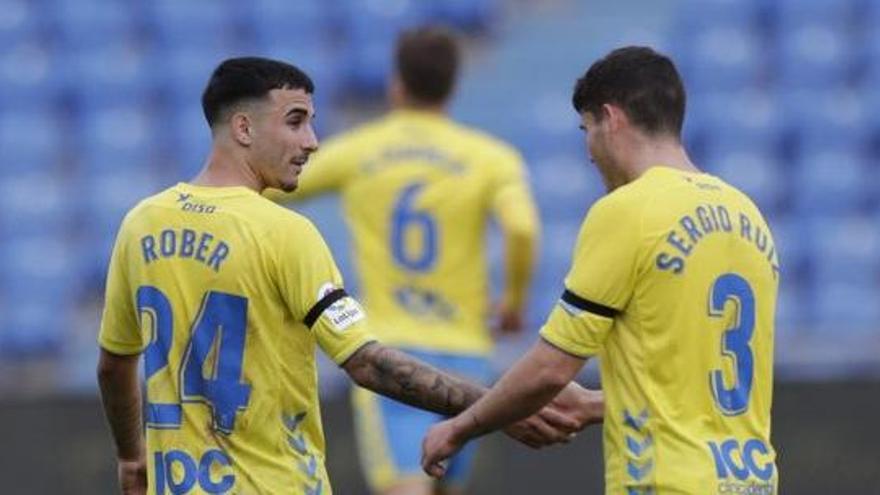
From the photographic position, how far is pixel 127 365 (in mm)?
6461

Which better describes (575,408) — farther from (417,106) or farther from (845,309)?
(845,309)

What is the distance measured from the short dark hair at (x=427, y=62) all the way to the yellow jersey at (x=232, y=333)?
341 centimetres

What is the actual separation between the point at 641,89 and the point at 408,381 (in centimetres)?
104

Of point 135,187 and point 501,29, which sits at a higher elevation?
point 501,29

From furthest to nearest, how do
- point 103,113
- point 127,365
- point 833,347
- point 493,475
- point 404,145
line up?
point 103,113 → point 833,347 → point 493,475 → point 404,145 → point 127,365

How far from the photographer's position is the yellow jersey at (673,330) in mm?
5836

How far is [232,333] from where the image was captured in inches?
236

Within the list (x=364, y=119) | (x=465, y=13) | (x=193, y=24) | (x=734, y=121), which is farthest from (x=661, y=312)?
(x=193, y=24)

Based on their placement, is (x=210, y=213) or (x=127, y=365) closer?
(x=210, y=213)

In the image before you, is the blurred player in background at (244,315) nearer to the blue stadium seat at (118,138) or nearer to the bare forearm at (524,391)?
the bare forearm at (524,391)

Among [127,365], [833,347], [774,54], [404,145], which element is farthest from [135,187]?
[127,365]

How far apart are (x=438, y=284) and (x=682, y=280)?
3.83m

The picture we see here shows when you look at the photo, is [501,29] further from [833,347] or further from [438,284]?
[438,284]

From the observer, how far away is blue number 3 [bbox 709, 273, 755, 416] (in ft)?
19.3
